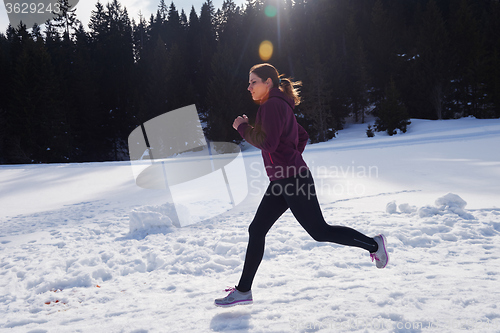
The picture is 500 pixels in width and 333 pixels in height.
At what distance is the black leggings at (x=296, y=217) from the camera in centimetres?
221

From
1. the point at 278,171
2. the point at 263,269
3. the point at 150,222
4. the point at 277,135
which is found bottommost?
the point at 263,269

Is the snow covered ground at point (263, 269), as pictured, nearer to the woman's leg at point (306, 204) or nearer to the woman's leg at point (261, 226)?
the woman's leg at point (261, 226)

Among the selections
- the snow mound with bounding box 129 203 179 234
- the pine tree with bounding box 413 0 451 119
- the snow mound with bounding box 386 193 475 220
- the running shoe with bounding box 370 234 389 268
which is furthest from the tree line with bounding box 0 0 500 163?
the running shoe with bounding box 370 234 389 268

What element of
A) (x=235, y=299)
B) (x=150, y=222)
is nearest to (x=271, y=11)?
(x=150, y=222)

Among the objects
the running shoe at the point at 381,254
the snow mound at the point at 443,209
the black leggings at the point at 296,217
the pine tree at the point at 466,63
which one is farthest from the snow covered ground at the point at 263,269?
the pine tree at the point at 466,63

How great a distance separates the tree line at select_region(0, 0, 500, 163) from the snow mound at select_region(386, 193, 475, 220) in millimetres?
20854

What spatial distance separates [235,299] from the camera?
2.36 metres

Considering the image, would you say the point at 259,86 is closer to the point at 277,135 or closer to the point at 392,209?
the point at 277,135

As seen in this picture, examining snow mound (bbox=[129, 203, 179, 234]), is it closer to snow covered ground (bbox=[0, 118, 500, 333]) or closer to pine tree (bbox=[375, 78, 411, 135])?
snow covered ground (bbox=[0, 118, 500, 333])

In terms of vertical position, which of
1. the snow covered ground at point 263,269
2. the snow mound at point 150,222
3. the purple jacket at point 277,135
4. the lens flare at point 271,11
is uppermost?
the lens flare at point 271,11

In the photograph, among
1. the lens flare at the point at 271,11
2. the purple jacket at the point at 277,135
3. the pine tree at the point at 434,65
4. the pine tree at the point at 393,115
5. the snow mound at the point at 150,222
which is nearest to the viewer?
the purple jacket at the point at 277,135

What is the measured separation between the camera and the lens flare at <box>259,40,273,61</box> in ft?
120

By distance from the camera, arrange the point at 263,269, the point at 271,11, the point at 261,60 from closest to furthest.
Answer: the point at 263,269 → the point at 261,60 → the point at 271,11

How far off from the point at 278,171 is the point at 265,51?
37.0 m
